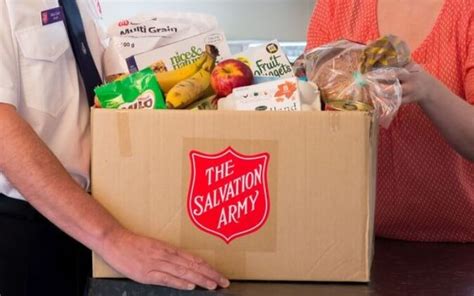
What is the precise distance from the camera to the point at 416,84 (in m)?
1.08

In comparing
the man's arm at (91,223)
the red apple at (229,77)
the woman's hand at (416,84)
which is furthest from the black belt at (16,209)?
the woman's hand at (416,84)

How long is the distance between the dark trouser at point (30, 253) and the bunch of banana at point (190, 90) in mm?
355

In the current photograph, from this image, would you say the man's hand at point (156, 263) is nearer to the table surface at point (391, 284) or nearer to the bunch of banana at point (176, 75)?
the table surface at point (391, 284)

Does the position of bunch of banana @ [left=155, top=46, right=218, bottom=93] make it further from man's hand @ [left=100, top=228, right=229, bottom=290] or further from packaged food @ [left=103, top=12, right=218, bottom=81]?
man's hand @ [left=100, top=228, right=229, bottom=290]

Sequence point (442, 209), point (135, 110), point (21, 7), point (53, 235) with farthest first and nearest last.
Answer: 1. point (442, 209)
2. point (53, 235)
3. point (21, 7)
4. point (135, 110)

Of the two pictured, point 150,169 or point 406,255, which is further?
point 406,255

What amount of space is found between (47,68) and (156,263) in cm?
39

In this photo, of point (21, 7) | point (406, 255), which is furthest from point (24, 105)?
point (406, 255)

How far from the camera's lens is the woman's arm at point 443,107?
107 centimetres

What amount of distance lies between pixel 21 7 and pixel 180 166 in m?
0.39

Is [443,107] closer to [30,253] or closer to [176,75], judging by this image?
[176,75]

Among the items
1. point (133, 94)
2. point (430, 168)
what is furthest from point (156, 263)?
point (430, 168)

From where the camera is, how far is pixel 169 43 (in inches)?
43.9

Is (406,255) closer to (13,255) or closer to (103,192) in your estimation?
(103,192)
